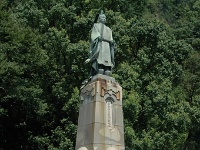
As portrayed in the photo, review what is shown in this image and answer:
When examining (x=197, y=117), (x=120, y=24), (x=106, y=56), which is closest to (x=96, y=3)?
(x=120, y=24)

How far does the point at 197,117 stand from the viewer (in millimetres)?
20609

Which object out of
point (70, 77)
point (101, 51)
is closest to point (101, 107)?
point (101, 51)

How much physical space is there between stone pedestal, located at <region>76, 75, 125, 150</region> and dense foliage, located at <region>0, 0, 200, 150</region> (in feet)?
20.4

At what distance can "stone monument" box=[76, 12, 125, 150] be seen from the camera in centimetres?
899

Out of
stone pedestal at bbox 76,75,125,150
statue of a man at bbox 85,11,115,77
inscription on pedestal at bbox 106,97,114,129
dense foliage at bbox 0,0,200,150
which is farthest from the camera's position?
dense foliage at bbox 0,0,200,150

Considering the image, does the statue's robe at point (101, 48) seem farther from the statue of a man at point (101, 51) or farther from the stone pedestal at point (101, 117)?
the stone pedestal at point (101, 117)

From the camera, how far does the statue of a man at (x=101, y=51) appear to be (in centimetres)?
993

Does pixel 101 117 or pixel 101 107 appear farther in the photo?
pixel 101 107

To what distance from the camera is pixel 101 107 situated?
9.27 metres

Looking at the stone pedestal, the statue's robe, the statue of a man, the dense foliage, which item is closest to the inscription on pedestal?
the stone pedestal

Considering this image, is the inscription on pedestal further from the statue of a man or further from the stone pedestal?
the statue of a man

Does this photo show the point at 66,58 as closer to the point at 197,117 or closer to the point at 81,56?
the point at 81,56

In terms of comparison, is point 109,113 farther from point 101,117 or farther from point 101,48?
point 101,48

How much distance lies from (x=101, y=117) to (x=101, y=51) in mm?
1988
